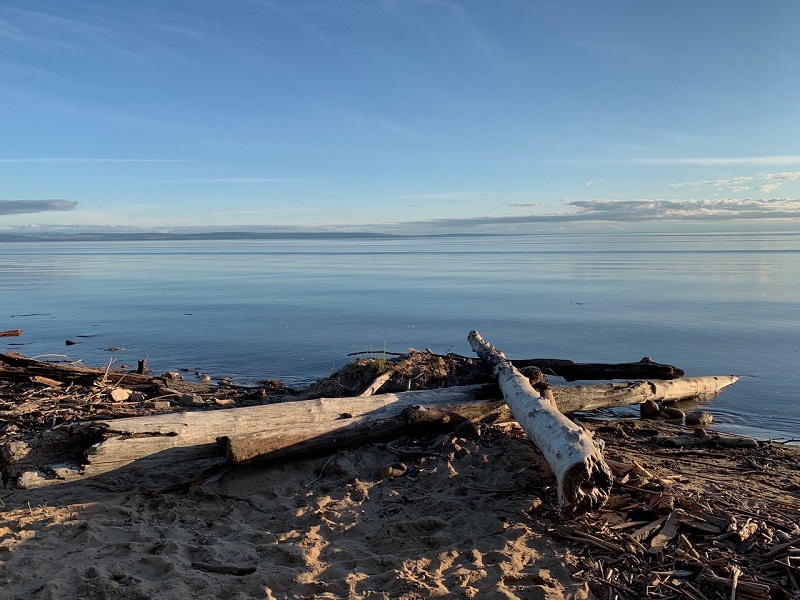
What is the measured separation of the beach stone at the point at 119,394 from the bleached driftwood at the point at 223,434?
232 cm

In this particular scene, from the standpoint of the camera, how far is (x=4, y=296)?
23672mm

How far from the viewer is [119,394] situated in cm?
802

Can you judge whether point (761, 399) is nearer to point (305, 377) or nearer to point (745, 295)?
point (305, 377)

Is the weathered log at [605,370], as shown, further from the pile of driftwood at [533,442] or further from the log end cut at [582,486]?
the log end cut at [582,486]

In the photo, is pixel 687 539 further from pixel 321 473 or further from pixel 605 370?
pixel 605 370

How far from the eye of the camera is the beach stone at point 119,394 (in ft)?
26.0

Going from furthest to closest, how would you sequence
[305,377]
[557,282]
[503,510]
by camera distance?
[557,282] < [305,377] < [503,510]

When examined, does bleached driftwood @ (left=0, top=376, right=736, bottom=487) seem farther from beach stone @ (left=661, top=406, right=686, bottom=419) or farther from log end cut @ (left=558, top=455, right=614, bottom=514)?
beach stone @ (left=661, top=406, right=686, bottom=419)

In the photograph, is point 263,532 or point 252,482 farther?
point 252,482

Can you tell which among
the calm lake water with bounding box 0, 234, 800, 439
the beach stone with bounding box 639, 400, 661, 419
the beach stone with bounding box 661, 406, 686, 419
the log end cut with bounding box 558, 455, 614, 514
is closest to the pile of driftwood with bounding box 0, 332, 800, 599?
the log end cut with bounding box 558, 455, 614, 514

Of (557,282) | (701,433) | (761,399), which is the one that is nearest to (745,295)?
(557,282)

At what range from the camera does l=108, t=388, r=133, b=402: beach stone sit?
7.92m

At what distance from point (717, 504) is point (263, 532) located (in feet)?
12.2

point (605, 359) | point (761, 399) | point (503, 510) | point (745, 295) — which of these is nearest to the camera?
point (503, 510)
